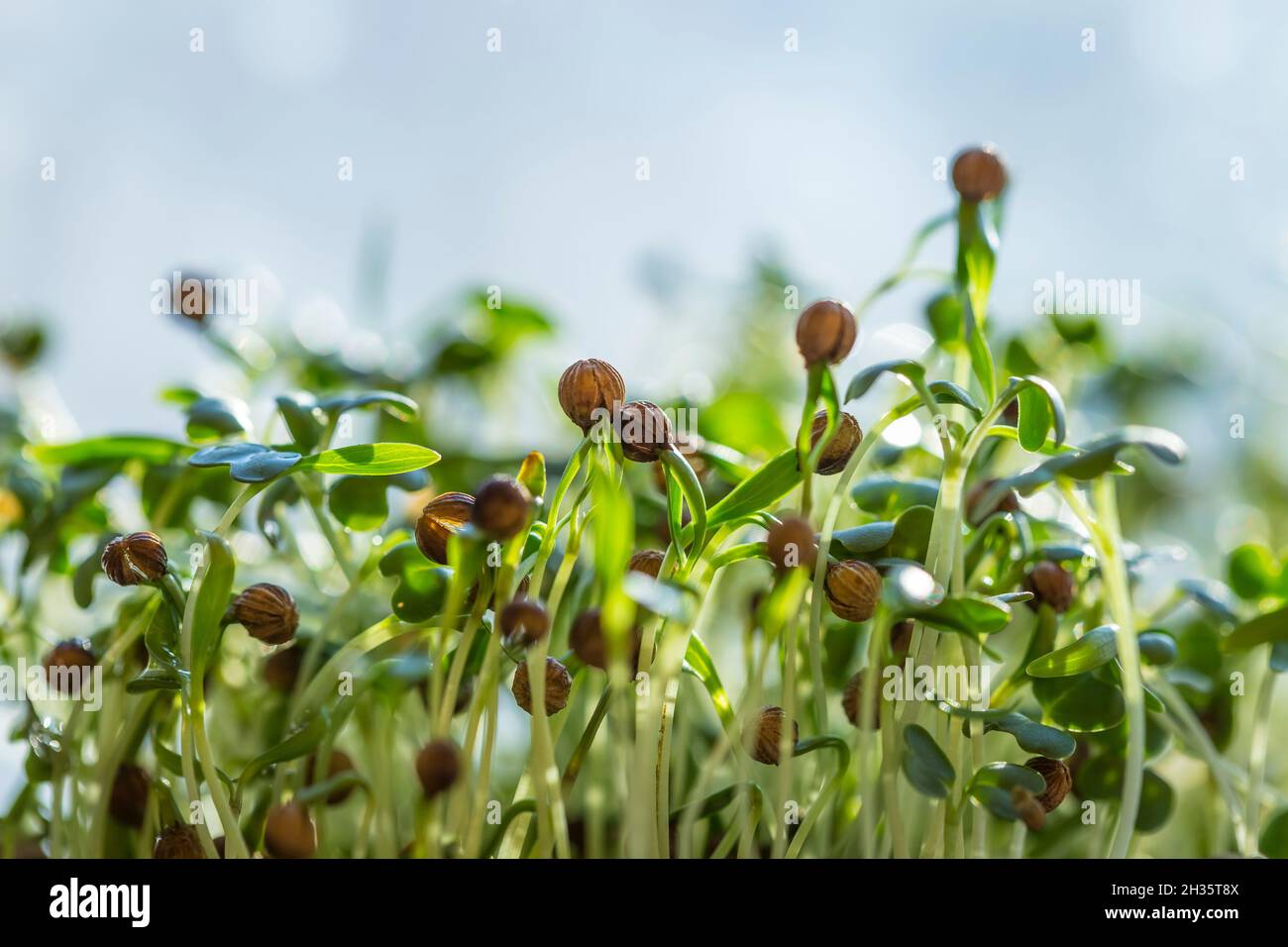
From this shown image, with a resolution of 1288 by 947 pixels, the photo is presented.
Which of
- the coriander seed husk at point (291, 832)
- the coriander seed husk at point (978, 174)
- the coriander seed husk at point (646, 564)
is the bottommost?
the coriander seed husk at point (291, 832)

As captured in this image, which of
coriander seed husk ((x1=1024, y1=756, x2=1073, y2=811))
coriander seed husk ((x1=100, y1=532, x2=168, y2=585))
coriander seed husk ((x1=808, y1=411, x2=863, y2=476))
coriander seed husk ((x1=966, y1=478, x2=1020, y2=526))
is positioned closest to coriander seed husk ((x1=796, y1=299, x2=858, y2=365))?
coriander seed husk ((x1=808, y1=411, x2=863, y2=476))

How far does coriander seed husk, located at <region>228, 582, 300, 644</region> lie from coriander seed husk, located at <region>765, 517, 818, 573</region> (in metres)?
0.28

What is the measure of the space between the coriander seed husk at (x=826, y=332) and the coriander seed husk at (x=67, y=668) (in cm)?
47

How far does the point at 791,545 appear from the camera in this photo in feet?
1.71

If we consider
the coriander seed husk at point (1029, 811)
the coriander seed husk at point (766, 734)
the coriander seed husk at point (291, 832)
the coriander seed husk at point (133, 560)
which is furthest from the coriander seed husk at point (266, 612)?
the coriander seed husk at point (1029, 811)

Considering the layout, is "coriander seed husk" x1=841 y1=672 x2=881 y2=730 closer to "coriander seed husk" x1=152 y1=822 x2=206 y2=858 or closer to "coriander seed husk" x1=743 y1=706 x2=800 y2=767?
"coriander seed husk" x1=743 y1=706 x2=800 y2=767

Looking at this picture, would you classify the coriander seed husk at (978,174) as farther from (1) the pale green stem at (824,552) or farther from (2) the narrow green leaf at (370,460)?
(2) the narrow green leaf at (370,460)

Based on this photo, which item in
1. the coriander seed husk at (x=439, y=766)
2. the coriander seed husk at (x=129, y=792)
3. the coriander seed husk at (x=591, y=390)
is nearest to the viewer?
the coriander seed husk at (x=439, y=766)

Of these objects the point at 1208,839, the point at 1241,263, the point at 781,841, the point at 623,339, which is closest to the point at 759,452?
the point at 781,841

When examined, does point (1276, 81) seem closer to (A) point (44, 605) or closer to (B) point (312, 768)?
(B) point (312, 768)

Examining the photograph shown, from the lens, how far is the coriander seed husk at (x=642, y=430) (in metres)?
0.54

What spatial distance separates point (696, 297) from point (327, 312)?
46 centimetres

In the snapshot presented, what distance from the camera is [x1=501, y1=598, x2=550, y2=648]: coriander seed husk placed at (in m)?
0.48

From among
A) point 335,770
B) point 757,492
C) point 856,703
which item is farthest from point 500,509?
point 335,770
